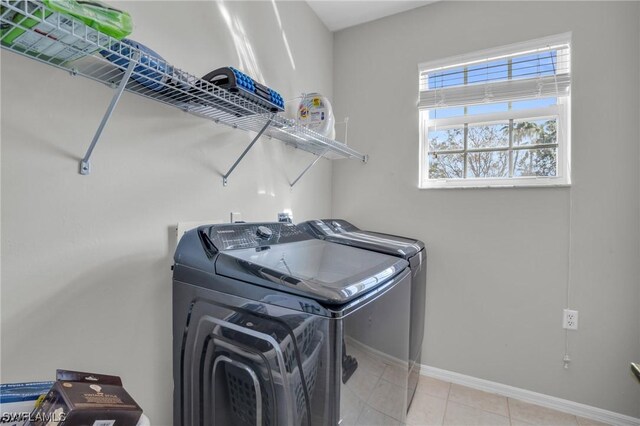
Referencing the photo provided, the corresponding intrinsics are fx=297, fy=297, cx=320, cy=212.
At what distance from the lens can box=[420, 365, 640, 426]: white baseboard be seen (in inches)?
69.0

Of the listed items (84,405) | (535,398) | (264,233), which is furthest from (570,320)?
(84,405)

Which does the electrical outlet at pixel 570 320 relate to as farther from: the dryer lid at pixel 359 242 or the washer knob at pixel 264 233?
the washer knob at pixel 264 233

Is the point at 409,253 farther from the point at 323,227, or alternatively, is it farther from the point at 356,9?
the point at 356,9

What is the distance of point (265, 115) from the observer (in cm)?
125

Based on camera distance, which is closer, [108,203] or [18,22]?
[18,22]

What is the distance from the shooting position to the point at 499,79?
6.78 feet

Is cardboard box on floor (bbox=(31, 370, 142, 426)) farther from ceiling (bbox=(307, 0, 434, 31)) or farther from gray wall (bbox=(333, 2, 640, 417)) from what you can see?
ceiling (bbox=(307, 0, 434, 31))

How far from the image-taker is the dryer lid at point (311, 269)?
84 cm

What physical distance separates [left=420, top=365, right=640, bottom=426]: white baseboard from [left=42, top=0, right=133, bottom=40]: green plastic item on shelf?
2579mm

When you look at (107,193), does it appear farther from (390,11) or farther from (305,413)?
(390,11)

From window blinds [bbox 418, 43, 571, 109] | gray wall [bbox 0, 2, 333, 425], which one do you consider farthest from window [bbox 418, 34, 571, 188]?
gray wall [bbox 0, 2, 333, 425]

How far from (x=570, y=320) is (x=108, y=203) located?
252 cm

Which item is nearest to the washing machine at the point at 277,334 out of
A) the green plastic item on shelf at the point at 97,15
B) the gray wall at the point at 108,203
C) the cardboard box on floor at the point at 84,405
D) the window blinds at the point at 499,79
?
the gray wall at the point at 108,203

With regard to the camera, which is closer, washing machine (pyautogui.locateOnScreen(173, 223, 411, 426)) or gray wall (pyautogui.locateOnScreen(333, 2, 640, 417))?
washing machine (pyautogui.locateOnScreen(173, 223, 411, 426))
